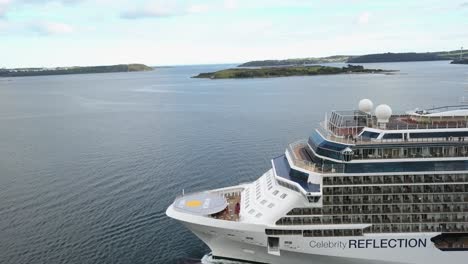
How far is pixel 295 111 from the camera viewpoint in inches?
3718

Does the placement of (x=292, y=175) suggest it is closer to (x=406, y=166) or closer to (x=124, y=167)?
(x=406, y=166)

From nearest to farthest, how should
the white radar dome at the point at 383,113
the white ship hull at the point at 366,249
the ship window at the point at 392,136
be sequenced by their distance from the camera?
the white ship hull at the point at 366,249 → the ship window at the point at 392,136 → the white radar dome at the point at 383,113

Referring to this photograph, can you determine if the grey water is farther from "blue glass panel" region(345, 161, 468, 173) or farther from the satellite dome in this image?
the satellite dome

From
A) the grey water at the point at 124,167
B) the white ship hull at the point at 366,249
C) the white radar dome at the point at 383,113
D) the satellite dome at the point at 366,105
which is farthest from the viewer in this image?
the grey water at the point at 124,167

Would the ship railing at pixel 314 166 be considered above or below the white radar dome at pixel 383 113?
below

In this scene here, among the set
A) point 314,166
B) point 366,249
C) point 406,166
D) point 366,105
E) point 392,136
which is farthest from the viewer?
point 366,105

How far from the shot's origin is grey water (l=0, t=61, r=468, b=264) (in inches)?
1310

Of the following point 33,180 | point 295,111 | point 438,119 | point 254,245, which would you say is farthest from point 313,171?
point 295,111

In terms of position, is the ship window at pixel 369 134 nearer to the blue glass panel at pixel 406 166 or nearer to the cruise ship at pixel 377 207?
the cruise ship at pixel 377 207

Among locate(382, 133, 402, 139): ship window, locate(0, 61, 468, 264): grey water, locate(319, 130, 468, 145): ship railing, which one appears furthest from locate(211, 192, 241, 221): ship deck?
locate(382, 133, 402, 139): ship window

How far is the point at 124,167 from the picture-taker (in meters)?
53.1

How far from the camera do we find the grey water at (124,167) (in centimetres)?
3328

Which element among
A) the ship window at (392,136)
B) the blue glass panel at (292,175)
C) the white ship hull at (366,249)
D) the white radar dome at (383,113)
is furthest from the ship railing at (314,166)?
the white radar dome at (383,113)

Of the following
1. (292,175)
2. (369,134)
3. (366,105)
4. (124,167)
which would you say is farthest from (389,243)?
(124,167)
